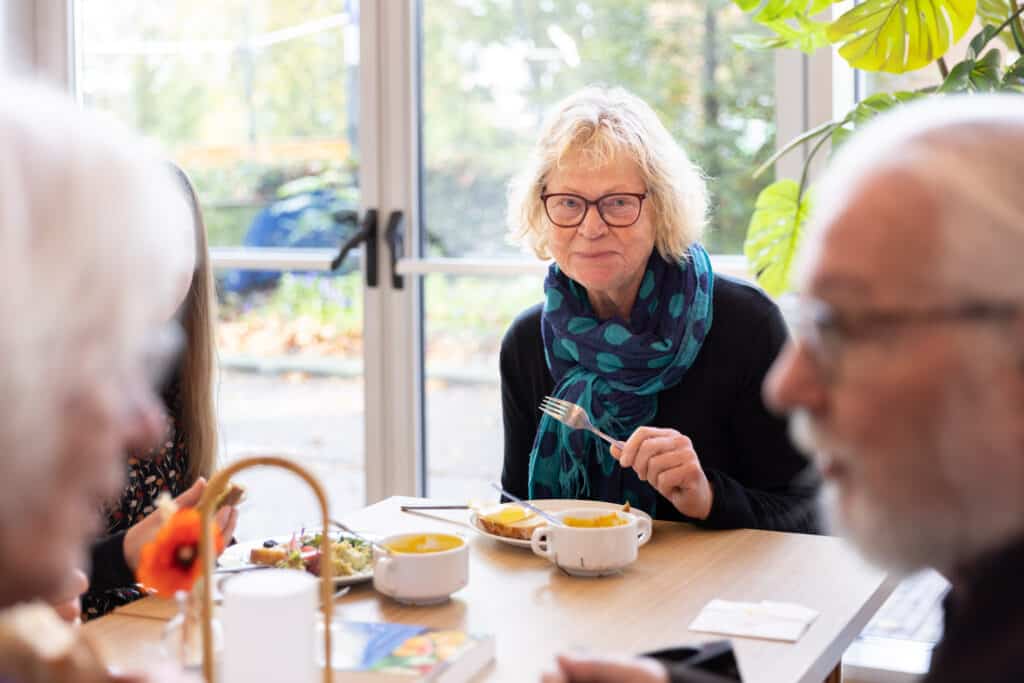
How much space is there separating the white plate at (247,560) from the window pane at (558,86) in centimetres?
187

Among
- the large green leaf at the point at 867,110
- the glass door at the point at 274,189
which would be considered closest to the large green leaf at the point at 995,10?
the large green leaf at the point at 867,110

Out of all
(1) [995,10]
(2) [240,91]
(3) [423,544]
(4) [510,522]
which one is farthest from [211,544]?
(2) [240,91]

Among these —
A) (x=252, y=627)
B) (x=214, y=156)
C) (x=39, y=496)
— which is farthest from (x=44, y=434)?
(x=214, y=156)

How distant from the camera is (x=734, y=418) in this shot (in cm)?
228

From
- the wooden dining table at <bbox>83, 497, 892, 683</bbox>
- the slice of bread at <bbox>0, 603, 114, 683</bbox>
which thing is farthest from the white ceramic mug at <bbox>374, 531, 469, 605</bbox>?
the slice of bread at <bbox>0, 603, 114, 683</bbox>

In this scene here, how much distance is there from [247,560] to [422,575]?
1.02 feet

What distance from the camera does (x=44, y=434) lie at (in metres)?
0.84

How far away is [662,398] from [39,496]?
1.60m

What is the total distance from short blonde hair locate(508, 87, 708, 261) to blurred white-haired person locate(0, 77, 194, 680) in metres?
1.53

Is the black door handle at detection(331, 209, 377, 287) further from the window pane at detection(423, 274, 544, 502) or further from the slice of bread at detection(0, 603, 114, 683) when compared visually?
the slice of bread at detection(0, 603, 114, 683)

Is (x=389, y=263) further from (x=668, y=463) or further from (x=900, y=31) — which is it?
(x=668, y=463)

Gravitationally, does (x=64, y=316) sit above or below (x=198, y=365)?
above

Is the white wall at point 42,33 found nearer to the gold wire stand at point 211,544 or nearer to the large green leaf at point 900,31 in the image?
the large green leaf at point 900,31

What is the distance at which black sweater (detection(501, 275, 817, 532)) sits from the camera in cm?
213
